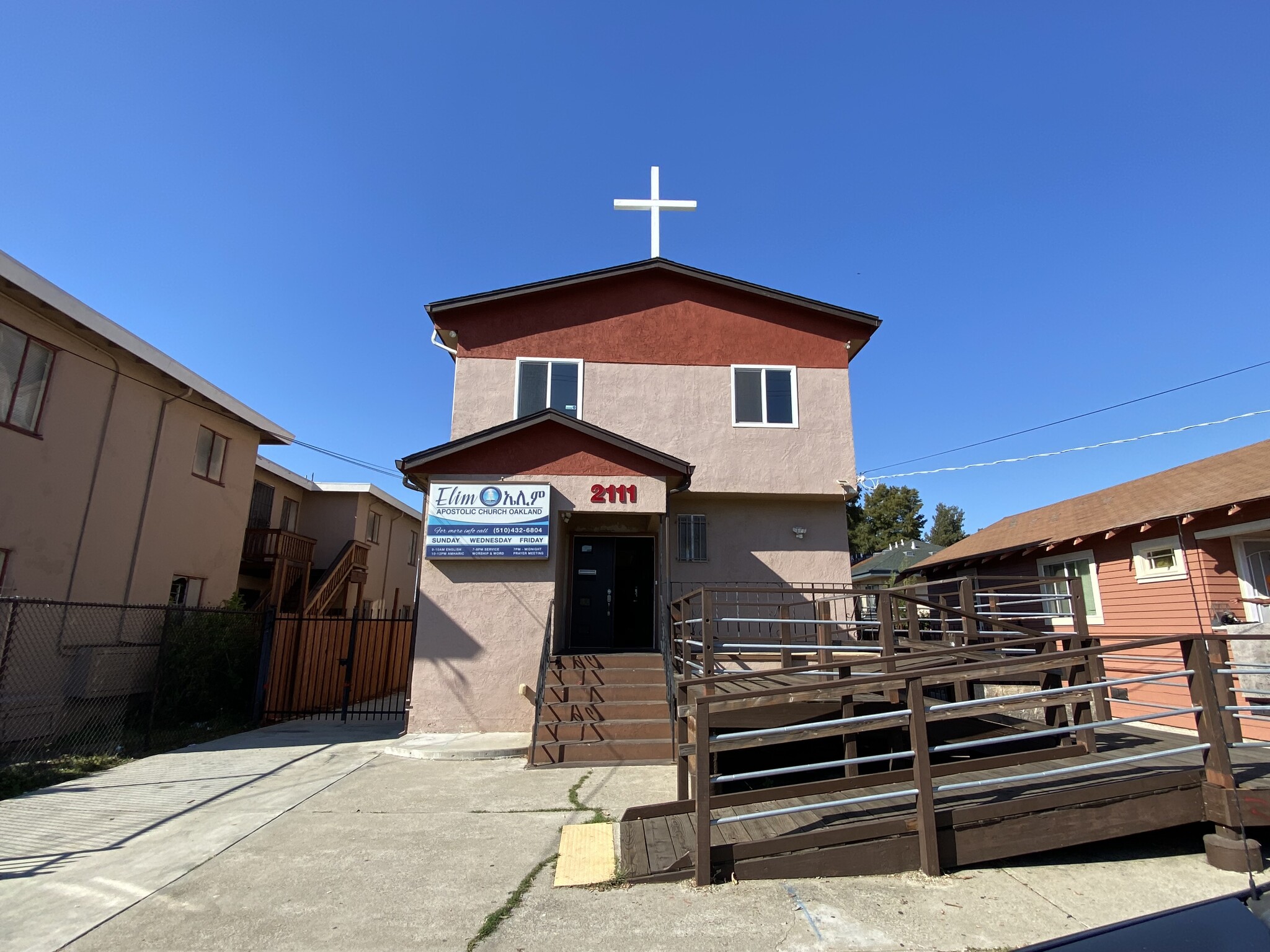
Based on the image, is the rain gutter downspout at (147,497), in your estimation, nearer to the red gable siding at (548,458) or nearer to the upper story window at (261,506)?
the upper story window at (261,506)

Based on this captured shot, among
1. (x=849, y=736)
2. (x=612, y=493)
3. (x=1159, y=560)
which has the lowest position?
(x=849, y=736)

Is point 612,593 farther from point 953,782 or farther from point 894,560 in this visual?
point 894,560

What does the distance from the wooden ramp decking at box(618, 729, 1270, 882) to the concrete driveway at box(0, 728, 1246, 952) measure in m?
0.15

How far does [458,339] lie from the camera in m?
14.0

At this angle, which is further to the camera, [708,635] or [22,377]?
[22,377]

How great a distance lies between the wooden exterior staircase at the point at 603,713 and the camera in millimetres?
8773

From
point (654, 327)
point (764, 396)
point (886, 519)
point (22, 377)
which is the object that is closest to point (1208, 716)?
point (764, 396)

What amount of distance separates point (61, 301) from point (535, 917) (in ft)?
39.6

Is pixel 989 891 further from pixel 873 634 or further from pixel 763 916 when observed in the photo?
pixel 873 634

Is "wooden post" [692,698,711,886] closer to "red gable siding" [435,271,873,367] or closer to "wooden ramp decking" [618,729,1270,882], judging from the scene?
"wooden ramp decking" [618,729,1270,882]

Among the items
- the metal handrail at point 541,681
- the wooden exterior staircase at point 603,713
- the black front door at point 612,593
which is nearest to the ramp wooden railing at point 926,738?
the wooden exterior staircase at point 603,713

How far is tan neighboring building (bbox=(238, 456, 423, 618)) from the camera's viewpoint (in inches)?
683

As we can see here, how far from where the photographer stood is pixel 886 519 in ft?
150

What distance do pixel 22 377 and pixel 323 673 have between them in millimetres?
7483
